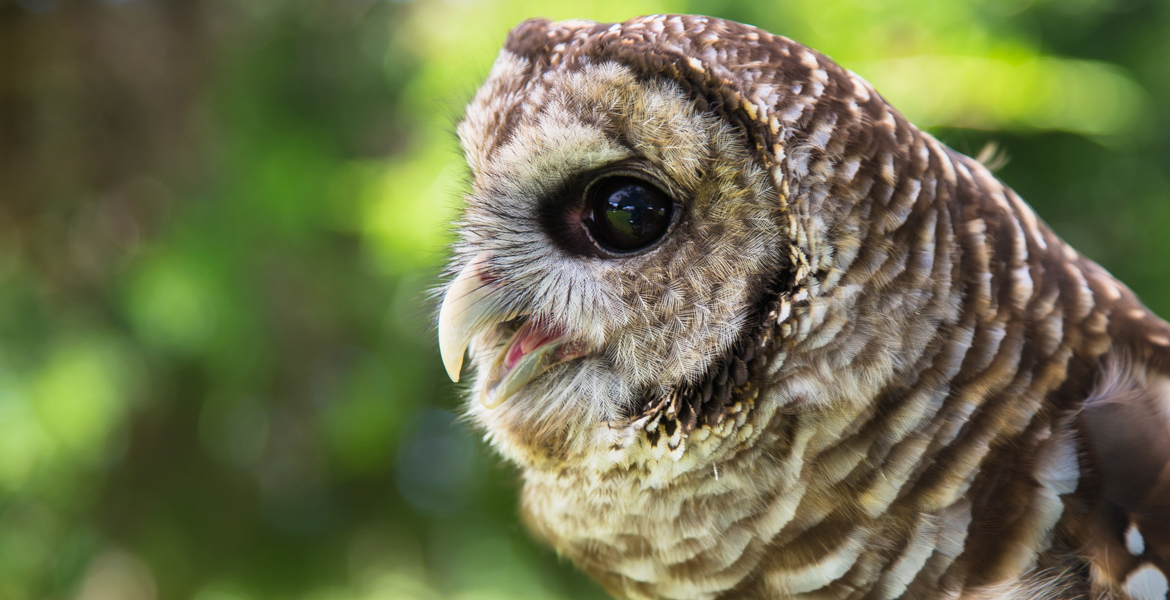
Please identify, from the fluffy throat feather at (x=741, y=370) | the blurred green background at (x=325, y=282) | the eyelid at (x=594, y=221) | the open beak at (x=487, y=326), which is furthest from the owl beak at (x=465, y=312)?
the blurred green background at (x=325, y=282)

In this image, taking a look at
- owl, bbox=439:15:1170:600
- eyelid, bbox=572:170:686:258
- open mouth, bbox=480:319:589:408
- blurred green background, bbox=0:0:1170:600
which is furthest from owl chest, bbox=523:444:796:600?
blurred green background, bbox=0:0:1170:600

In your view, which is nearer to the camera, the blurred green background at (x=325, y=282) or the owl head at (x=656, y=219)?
the owl head at (x=656, y=219)

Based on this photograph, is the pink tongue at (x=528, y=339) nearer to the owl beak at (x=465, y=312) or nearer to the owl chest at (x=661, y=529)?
the owl beak at (x=465, y=312)

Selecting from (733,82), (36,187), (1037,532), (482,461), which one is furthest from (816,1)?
(36,187)

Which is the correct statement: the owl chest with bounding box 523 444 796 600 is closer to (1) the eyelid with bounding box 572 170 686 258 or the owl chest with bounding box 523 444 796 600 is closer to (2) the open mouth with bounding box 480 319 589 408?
(2) the open mouth with bounding box 480 319 589 408

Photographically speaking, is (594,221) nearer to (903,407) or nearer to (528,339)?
(528,339)

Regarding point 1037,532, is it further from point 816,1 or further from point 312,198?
point 312,198

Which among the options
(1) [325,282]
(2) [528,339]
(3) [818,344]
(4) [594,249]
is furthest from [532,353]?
(1) [325,282]

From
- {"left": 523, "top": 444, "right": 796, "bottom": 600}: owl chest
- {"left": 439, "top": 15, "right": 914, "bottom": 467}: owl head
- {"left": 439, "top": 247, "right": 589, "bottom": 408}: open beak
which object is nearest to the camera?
{"left": 439, "top": 15, "right": 914, "bottom": 467}: owl head
